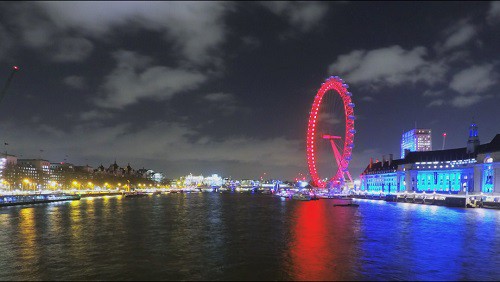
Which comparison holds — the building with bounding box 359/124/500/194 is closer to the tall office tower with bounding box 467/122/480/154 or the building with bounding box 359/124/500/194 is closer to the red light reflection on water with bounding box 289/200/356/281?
the tall office tower with bounding box 467/122/480/154

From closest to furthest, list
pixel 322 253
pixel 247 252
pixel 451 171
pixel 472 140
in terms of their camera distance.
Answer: pixel 322 253 < pixel 247 252 < pixel 451 171 < pixel 472 140

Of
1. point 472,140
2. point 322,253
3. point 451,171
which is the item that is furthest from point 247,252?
point 472,140

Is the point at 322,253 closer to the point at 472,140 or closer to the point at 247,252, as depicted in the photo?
the point at 247,252

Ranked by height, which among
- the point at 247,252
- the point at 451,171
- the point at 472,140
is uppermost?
Result: the point at 472,140

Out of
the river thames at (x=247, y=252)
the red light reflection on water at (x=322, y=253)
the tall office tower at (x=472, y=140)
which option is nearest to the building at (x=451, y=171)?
the tall office tower at (x=472, y=140)

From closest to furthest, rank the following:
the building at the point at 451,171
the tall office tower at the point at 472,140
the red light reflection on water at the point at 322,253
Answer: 1. the red light reflection on water at the point at 322,253
2. the building at the point at 451,171
3. the tall office tower at the point at 472,140

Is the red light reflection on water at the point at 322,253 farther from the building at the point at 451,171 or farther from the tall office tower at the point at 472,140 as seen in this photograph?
the tall office tower at the point at 472,140

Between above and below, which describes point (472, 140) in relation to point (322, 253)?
above

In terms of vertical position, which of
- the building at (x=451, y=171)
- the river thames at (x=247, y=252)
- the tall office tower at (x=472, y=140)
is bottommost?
the river thames at (x=247, y=252)

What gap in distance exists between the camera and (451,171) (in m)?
140

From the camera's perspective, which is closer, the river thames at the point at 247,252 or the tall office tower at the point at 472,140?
the river thames at the point at 247,252

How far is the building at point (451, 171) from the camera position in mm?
119000

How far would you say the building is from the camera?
119 m

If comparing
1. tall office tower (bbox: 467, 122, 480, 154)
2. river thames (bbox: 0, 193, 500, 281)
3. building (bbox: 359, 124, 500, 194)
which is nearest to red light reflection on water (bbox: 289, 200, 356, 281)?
river thames (bbox: 0, 193, 500, 281)
